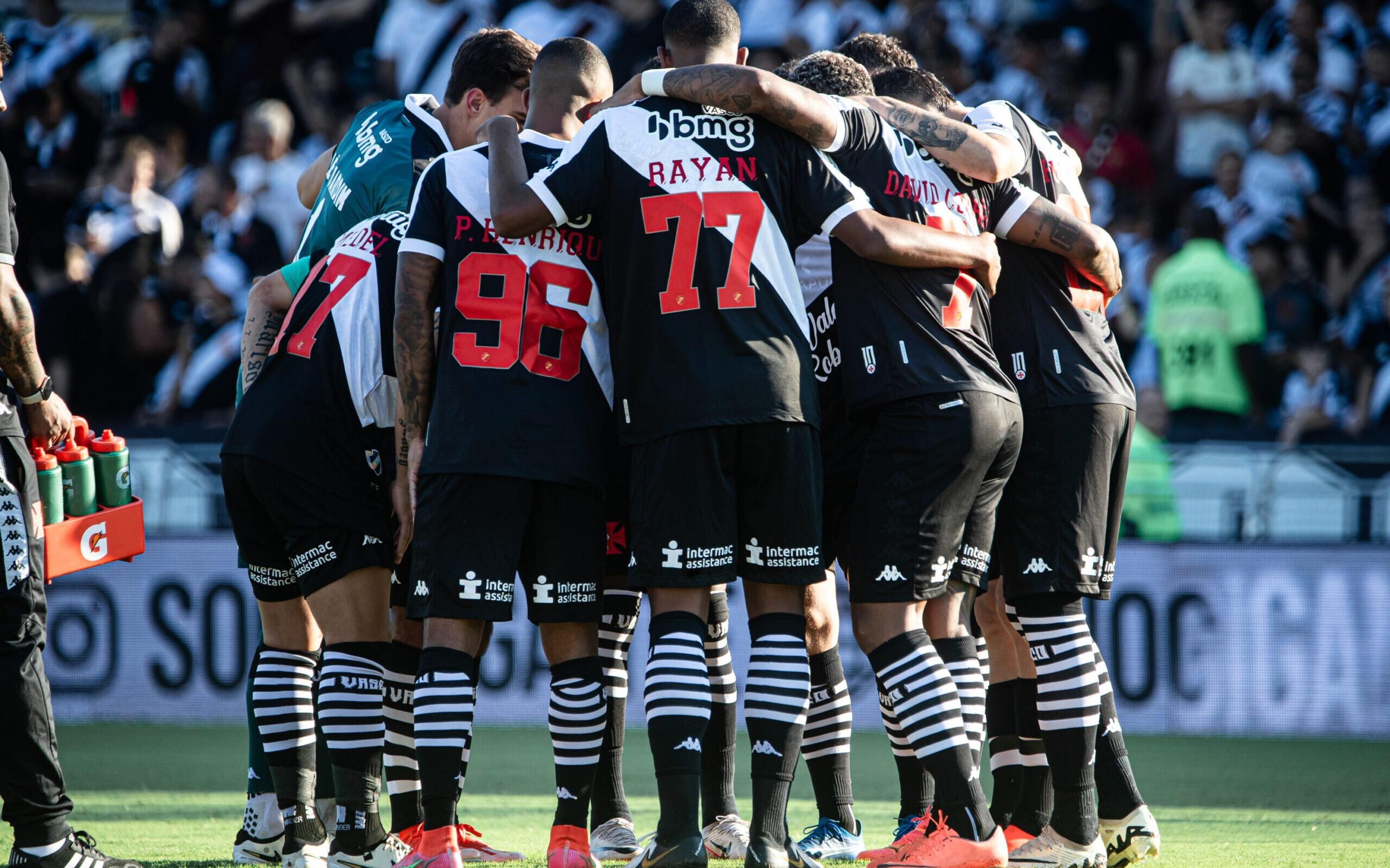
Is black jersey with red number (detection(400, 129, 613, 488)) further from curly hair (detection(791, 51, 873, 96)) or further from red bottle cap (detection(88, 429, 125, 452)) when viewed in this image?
red bottle cap (detection(88, 429, 125, 452))

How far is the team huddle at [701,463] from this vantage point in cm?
416

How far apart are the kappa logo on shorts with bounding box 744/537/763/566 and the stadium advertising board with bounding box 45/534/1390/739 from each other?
485cm

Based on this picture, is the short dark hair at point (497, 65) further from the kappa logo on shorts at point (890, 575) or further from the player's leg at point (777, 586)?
the kappa logo on shorts at point (890, 575)

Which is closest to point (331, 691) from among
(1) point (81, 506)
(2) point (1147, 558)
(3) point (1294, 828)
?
(1) point (81, 506)

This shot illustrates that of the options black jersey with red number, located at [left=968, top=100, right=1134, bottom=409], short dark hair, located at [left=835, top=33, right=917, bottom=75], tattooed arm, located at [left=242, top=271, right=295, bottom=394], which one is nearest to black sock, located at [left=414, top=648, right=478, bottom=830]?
tattooed arm, located at [left=242, top=271, right=295, bottom=394]

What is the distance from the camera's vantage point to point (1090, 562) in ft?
14.9

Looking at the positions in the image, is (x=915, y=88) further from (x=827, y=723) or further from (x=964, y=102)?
(x=964, y=102)

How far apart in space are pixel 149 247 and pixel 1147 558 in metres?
8.29

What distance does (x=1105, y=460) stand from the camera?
4.63 meters

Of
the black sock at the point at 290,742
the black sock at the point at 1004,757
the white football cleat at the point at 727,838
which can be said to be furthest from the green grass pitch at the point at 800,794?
the black sock at the point at 1004,757

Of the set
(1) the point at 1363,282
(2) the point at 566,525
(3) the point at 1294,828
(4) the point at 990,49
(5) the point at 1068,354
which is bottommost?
(3) the point at 1294,828

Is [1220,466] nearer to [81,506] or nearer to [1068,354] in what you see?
[1068,354]

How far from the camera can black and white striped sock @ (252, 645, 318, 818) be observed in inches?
183

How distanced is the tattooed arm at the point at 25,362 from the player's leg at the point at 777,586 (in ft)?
6.97
